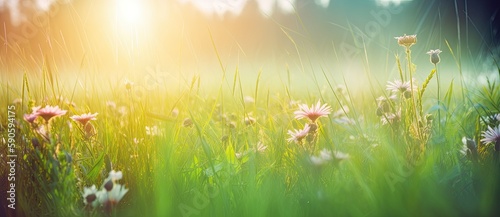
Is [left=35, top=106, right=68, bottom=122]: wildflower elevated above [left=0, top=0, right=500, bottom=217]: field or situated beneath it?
elevated above

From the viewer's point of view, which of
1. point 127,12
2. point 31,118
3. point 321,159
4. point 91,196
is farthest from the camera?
point 127,12

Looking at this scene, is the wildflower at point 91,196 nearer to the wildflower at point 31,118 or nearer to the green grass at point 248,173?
the green grass at point 248,173

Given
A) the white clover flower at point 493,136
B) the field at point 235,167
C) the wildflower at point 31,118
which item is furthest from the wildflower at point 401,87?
the wildflower at point 31,118

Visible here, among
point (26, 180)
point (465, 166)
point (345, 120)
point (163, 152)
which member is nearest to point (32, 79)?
point (26, 180)

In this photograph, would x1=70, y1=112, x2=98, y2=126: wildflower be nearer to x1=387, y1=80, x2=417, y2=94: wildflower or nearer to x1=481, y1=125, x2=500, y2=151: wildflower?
x1=387, y1=80, x2=417, y2=94: wildflower

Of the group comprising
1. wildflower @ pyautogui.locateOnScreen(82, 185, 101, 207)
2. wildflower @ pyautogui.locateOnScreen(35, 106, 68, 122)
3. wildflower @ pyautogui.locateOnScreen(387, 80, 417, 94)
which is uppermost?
wildflower @ pyautogui.locateOnScreen(387, 80, 417, 94)

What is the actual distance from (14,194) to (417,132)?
104 cm

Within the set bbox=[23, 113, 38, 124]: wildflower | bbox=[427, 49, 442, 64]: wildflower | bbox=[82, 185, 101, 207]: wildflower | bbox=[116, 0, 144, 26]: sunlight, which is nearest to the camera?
bbox=[82, 185, 101, 207]: wildflower

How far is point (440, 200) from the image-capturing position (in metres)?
1.20

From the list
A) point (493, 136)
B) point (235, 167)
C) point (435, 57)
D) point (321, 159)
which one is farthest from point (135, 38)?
point (493, 136)

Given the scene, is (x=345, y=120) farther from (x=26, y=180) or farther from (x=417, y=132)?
(x=26, y=180)

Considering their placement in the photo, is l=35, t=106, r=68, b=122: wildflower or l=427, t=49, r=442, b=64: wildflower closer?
l=35, t=106, r=68, b=122: wildflower

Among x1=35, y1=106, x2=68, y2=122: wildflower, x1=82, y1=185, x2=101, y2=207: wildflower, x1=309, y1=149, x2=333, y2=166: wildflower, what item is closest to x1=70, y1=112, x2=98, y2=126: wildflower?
x1=35, y1=106, x2=68, y2=122: wildflower

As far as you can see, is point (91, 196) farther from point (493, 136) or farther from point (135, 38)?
point (493, 136)
